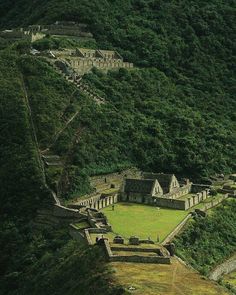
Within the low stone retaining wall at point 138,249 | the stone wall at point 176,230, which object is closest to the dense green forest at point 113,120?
the stone wall at point 176,230

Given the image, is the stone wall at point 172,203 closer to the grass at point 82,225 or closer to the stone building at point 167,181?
the stone building at point 167,181

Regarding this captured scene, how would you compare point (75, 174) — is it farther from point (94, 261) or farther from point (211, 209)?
point (94, 261)

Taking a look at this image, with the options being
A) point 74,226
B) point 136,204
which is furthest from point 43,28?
point 74,226

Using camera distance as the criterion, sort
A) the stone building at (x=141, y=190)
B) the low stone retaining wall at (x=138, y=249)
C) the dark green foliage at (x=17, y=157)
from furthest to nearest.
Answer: the stone building at (x=141, y=190) < the dark green foliage at (x=17, y=157) < the low stone retaining wall at (x=138, y=249)

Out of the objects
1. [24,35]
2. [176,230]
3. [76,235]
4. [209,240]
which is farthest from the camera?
[24,35]

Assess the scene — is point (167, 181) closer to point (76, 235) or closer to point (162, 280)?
point (76, 235)

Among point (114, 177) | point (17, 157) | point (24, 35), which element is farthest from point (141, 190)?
point (24, 35)
